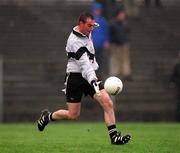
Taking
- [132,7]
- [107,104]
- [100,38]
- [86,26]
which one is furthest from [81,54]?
[132,7]

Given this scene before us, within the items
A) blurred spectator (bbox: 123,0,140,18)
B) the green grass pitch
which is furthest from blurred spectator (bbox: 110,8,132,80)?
the green grass pitch

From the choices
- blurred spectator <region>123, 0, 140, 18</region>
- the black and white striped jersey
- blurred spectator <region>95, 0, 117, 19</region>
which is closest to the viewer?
the black and white striped jersey

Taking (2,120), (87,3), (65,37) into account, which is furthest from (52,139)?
(87,3)

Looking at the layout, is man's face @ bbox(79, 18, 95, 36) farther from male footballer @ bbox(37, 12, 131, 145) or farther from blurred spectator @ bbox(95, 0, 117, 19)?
blurred spectator @ bbox(95, 0, 117, 19)

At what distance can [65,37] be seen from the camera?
31062 mm

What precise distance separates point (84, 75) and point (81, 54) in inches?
14.2

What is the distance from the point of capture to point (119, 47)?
1112 inches

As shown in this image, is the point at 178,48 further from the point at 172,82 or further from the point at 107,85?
the point at 107,85

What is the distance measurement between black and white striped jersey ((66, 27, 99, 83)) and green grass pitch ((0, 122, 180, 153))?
4.28 ft

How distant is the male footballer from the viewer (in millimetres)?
15695

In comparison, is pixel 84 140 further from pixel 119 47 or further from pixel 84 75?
pixel 119 47

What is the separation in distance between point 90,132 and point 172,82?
25.7ft

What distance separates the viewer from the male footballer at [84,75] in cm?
1570

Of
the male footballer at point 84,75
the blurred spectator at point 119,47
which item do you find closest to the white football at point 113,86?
the male footballer at point 84,75
